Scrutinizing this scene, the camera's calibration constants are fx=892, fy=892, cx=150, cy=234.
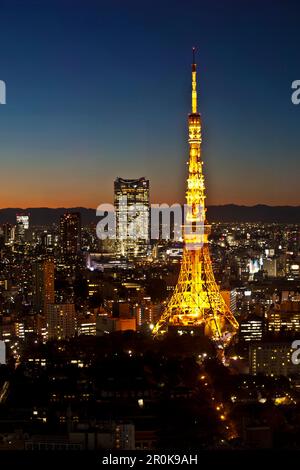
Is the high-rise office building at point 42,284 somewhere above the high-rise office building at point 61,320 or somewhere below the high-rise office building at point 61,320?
above

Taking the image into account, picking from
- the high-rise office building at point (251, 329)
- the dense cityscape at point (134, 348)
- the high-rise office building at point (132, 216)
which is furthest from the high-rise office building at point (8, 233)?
the high-rise office building at point (251, 329)

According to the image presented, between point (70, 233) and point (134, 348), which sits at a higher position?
point (70, 233)

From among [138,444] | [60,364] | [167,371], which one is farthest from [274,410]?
[60,364]

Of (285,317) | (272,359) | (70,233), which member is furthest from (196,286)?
(70,233)

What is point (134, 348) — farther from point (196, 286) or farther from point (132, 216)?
point (132, 216)

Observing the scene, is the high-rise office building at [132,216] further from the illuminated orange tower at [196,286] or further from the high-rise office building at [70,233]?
the illuminated orange tower at [196,286]
